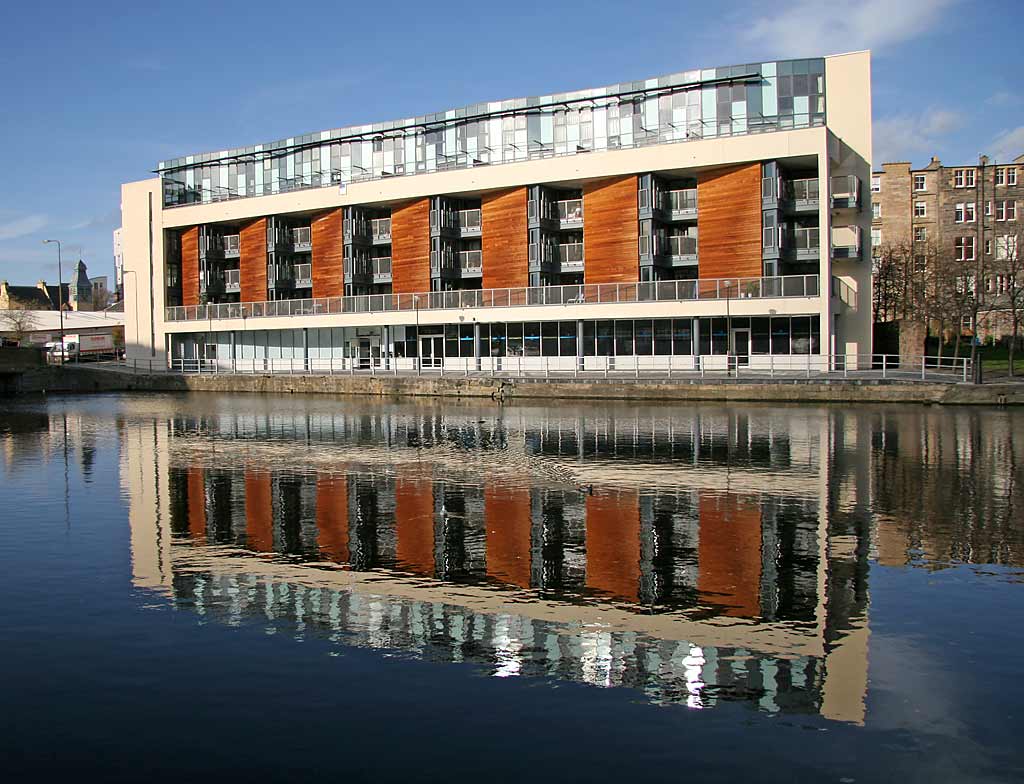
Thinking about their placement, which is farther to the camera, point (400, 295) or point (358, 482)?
point (400, 295)

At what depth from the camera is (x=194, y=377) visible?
6097 centimetres

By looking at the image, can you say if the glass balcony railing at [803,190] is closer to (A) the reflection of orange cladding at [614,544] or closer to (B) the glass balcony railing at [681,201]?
(B) the glass balcony railing at [681,201]

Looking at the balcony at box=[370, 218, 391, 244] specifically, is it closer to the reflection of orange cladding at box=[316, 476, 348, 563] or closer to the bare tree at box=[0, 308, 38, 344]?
the reflection of orange cladding at box=[316, 476, 348, 563]

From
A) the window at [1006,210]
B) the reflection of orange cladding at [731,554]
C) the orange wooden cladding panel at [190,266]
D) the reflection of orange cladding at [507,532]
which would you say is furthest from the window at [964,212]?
the reflection of orange cladding at [507,532]

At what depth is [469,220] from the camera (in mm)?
62531

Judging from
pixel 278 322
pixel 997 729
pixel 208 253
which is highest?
pixel 208 253

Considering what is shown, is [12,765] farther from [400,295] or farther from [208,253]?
[208,253]

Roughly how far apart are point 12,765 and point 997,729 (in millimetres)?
7149

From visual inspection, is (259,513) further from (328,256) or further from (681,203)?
(328,256)

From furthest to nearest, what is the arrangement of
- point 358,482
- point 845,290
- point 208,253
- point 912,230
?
point 912,230
point 208,253
point 845,290
point 358,482

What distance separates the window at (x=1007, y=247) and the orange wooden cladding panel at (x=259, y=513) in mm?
54601

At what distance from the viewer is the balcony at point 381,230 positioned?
65938mm

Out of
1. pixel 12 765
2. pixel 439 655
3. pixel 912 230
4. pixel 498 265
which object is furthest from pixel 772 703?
pixel 912 230

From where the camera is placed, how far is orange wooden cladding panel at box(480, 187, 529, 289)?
58.3m
